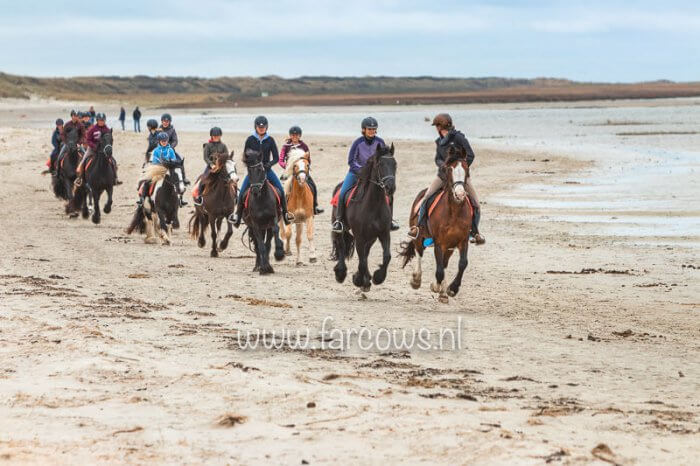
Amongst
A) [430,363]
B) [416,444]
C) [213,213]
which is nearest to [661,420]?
[416,444]

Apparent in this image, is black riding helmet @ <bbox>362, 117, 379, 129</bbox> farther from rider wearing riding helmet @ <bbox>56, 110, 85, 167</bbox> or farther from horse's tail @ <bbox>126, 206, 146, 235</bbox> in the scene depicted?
rider wearing riding helmet @ <bbox>56, 110, 85, 167</bbox>

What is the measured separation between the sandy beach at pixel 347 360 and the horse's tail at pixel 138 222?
1.65 m

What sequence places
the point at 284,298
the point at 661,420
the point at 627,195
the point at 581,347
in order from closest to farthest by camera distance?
the point at 661,420 < the point at 581,347 < the point at 284,298 < the point at 627,195

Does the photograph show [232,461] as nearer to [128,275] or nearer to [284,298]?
[284,298]

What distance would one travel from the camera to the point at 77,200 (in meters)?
25.6

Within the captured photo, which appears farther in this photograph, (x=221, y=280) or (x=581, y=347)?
(x=221, y=280)

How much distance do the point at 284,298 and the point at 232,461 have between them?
24.6 feet

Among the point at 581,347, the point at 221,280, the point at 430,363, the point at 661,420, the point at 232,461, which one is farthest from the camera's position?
the point at 221,280

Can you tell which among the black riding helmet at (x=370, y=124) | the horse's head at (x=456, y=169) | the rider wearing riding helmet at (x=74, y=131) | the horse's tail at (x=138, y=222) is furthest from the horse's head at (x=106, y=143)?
the horse's head at (x=456, y=169)

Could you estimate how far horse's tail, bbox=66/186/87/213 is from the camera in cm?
2552

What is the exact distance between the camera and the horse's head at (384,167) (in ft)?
45.4

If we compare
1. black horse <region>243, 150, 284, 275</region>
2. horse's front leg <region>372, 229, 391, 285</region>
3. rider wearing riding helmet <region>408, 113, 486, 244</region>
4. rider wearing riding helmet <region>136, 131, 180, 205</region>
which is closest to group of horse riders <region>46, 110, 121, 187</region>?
rider wearing riding helmet <region>136, 131, 180, 205</region>

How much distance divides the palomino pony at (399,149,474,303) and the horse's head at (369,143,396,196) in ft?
2.15

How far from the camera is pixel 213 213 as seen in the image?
19203 mm
